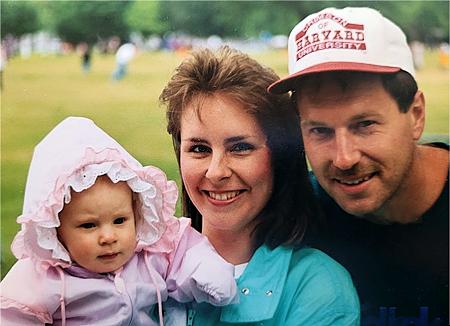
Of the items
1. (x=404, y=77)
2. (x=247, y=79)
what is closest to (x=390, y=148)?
(x=404, y=77)

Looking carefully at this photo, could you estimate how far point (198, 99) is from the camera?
265 centimetres

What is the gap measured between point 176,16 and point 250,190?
555mm

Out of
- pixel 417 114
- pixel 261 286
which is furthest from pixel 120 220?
pixel 417 114

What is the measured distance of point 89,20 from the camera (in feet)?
8.94

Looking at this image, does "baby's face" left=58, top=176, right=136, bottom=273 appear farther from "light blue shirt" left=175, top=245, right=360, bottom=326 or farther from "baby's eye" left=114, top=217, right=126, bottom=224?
"light blue shirt" left=175, top=245, right=360, bottom=326

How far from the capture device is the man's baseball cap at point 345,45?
2621 millimetres

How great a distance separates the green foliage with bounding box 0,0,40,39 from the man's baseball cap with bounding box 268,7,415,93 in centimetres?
73

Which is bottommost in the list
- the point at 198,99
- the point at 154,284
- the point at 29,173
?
the point at 154,284

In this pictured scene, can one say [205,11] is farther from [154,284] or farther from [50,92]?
[154,284]

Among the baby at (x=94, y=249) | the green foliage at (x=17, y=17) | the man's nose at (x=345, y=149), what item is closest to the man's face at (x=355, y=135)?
the man's nose at (x=345, y=149)

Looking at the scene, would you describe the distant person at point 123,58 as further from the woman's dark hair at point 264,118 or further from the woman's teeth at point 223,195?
the woman's teeth at point 223,195

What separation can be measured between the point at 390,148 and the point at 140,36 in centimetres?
81

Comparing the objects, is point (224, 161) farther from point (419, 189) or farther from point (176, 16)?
point (419, 189)

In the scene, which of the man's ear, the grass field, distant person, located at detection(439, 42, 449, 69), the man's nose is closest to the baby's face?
the grass field
